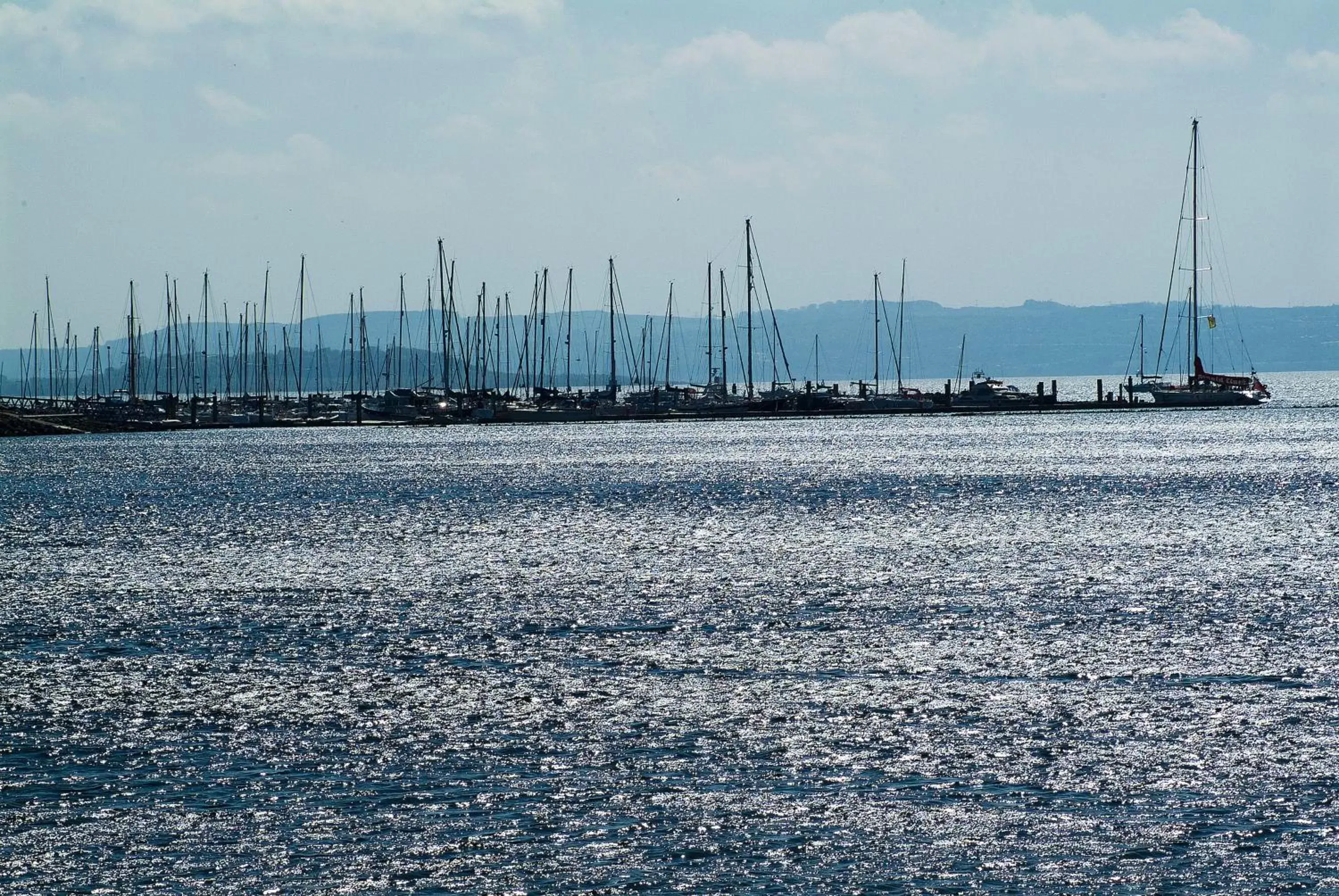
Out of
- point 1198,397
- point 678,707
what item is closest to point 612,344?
point 1198,397

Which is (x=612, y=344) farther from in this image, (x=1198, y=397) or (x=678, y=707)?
(x=678, y=707)

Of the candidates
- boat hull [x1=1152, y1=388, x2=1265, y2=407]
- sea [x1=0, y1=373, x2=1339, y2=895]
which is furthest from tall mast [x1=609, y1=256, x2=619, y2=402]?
sea [x1=0, y1=373, x2=1339, y2=895]

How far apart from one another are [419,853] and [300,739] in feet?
18.4

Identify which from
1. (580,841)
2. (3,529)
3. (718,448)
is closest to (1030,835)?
(580,841)

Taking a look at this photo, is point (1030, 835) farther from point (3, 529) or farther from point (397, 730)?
point (3, 529)

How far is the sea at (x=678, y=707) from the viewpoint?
16094 millimetres

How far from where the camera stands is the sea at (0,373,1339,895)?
16.1 m

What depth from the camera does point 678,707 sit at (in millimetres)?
23234

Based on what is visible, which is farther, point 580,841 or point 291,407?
point 291,407

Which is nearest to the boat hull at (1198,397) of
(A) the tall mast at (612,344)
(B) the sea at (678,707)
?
(A) the tall mast at (612,344)

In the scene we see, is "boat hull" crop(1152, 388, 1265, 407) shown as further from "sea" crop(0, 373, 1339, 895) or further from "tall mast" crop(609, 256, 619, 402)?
"sea" crop(0, 373, 1339, 895)

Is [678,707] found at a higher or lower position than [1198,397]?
lower

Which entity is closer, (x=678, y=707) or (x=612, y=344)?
(x=678, y=707)

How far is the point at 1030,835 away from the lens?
653 inches
